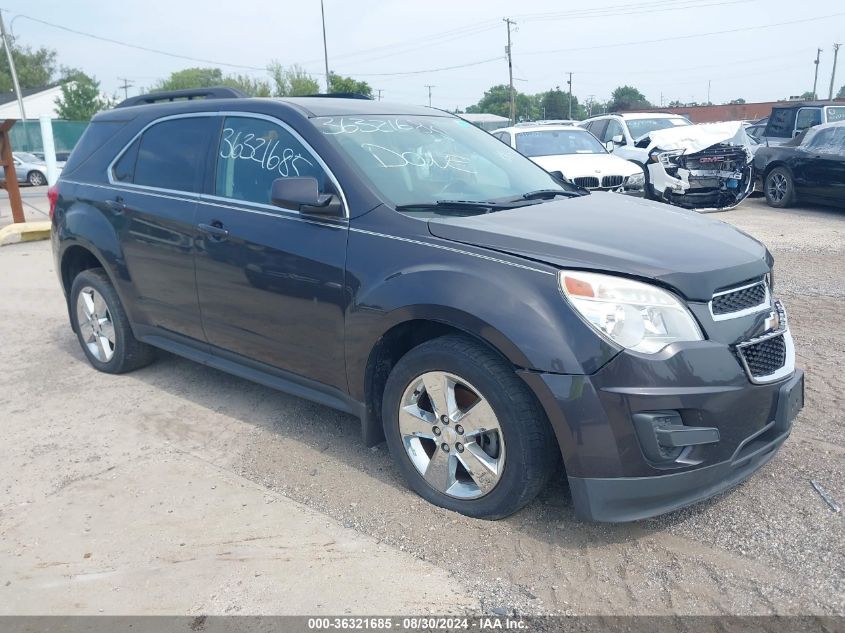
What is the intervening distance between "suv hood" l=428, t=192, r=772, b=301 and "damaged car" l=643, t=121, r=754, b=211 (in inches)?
323

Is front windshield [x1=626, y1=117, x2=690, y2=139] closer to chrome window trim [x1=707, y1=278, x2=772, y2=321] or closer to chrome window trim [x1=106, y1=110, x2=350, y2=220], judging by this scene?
chrome window trim [x1=106, y1=110, x2=350, y2=220]

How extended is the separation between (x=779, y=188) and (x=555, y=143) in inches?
160

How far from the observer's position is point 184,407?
15.0ft

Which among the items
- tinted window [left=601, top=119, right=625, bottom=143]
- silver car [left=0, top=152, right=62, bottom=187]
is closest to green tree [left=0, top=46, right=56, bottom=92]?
silver car [left=0, top=152, right=62, bottom=187]

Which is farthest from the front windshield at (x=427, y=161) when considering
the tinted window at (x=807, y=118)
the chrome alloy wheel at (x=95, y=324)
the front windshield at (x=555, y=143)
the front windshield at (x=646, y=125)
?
the tinted window at (x=807, y=118)

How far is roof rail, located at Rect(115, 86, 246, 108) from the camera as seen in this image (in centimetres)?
453

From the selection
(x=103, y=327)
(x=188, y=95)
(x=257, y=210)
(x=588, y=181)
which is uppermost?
(x=188, y=95)

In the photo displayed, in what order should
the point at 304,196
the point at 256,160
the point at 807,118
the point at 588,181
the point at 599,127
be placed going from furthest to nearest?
the point at 599,127 → the point at 807,118 → the point at 588,181 → the point at 256,160 → the point at 304,196

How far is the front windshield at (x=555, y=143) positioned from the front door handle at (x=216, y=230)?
7865 millimetres

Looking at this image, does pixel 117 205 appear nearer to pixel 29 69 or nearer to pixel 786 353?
pixel 786 353

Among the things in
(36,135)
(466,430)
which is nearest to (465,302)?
(466,430)

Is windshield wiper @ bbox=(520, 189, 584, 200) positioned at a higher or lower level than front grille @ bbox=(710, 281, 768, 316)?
higher

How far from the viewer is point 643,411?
262 centimetres

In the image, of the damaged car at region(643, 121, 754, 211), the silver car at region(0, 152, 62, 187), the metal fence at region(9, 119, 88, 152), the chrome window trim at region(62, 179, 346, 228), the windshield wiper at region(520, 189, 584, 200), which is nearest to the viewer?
Answer: the chrome window trim at region(62, 179, 346, 228)
